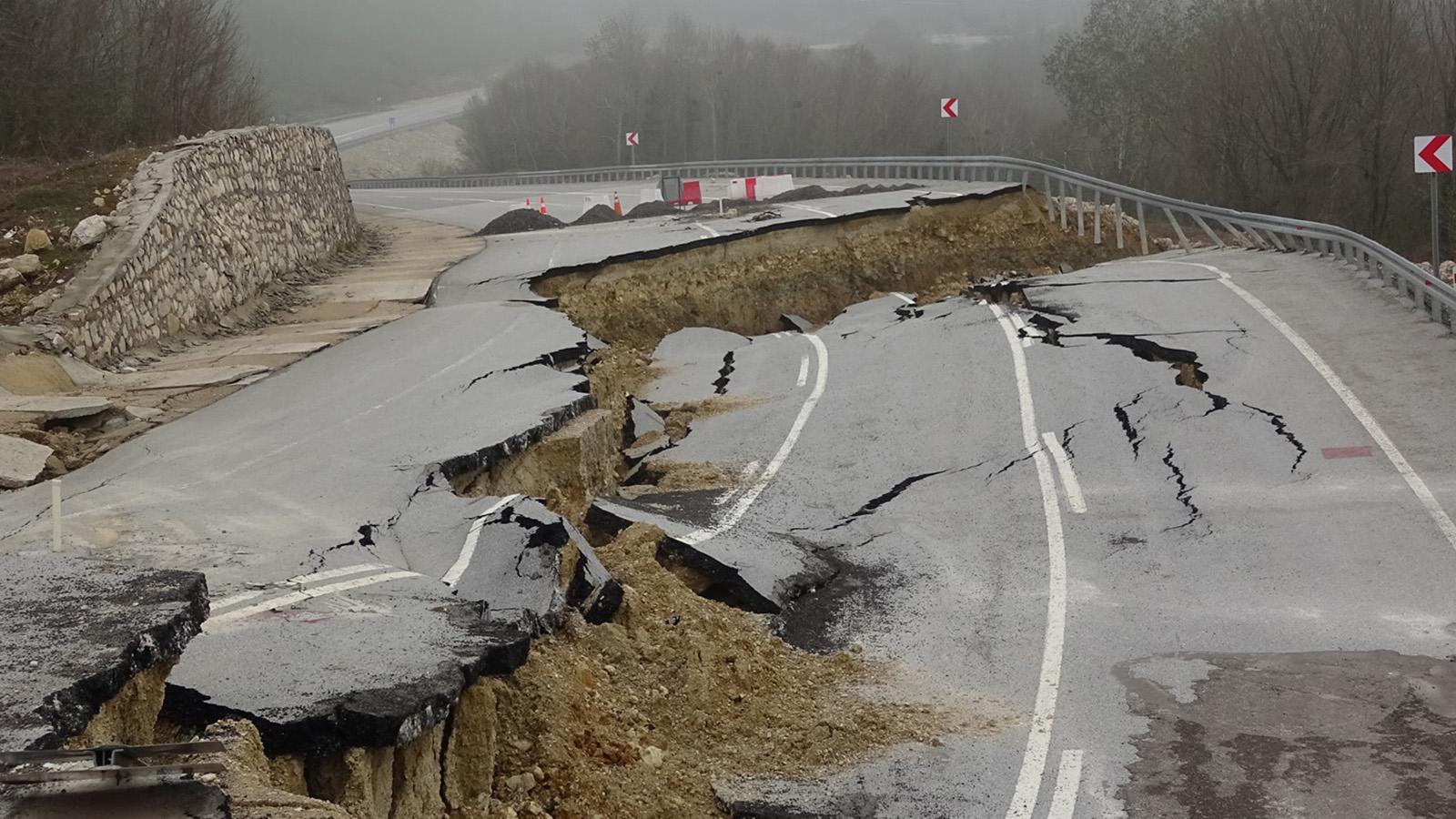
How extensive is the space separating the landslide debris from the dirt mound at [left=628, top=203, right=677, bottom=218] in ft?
22.7

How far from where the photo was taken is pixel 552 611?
Answer: 7.60 meters

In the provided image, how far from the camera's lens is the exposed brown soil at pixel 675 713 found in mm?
6410

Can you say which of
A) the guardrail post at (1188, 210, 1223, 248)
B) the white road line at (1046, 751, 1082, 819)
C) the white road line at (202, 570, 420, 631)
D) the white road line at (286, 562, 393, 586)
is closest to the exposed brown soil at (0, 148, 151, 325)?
the white road line at (286, 562, 393, 586)

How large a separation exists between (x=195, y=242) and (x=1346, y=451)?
567 inches

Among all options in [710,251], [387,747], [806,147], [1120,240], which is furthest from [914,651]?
[806,147]

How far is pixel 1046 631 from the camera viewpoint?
29.2 feet

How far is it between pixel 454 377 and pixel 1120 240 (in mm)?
15067

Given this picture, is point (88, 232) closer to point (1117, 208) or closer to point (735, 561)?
point (735, 561)

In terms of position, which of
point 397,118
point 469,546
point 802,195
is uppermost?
point 397,118

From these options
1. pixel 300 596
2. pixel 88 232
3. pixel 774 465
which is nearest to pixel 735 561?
pixel 300 596

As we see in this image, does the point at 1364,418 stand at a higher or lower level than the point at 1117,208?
lower

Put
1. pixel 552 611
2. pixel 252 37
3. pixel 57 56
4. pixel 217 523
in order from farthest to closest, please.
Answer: pixel 252 37
pixel 57 56
pixel 217 523
pixel 552 611

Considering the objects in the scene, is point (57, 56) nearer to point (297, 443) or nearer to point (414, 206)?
point (297, 443)

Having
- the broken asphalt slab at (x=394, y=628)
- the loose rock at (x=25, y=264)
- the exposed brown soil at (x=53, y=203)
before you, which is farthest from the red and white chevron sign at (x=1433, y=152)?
the loose rock at (x=25, y=264)
